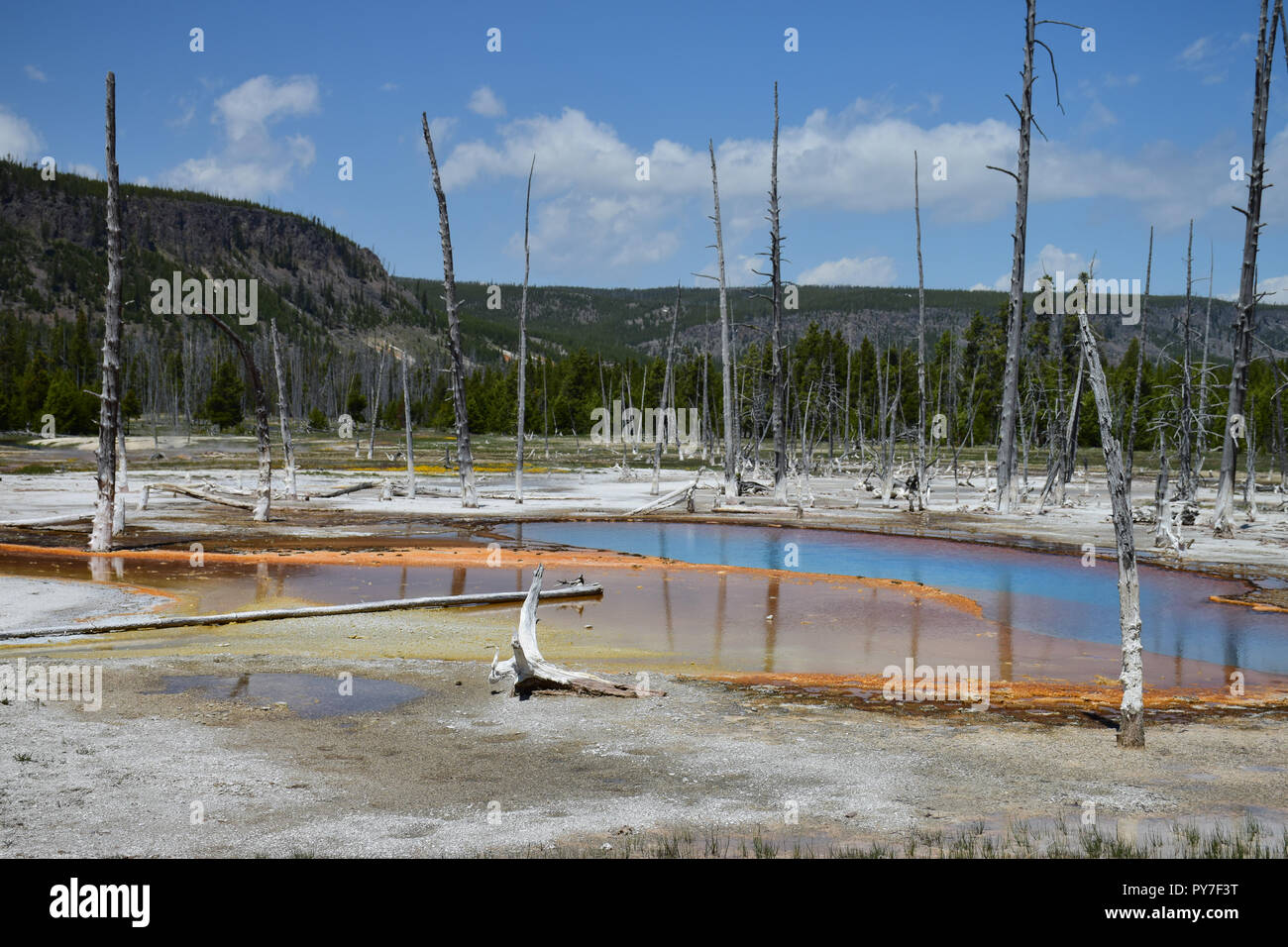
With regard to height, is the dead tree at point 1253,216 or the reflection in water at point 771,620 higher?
the dead tree at point 1253,216

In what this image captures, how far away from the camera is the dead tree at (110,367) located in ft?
72.0

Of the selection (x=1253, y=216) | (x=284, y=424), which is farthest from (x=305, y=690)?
(x=1253, y=216)

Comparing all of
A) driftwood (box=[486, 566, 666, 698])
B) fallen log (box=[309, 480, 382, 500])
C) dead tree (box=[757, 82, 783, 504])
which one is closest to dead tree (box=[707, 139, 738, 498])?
dead tree (box=[757, 82, 783, 504])

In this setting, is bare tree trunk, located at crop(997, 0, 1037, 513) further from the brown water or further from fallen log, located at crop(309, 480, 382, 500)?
fallen log, located at crop(309, 480, 382, 500)

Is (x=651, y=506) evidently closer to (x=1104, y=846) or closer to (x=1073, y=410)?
(x=1073, y=410)

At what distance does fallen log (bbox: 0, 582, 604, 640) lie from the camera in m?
13.8

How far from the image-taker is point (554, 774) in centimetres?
854

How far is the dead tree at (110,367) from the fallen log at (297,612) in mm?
7876

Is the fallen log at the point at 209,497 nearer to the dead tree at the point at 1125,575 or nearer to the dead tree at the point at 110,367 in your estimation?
the dead tree at the point at 110,367

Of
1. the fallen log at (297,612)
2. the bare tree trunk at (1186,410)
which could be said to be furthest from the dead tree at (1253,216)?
the fallen log at (297,612)

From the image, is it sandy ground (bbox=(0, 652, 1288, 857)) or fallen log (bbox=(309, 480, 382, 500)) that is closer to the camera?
sandy ground (bbox=(0, 652, 1288, 857))

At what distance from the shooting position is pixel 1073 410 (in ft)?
113

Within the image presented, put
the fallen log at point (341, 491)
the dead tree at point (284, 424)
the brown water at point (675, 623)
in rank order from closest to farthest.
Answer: the brown water at point (675, 623) → the dead tree at point (284, 424) → the fallen log at point (341, 491)

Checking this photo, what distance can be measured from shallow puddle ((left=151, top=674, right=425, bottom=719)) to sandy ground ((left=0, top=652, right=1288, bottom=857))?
0.88 ft
